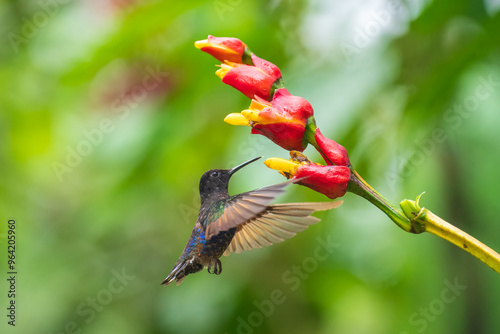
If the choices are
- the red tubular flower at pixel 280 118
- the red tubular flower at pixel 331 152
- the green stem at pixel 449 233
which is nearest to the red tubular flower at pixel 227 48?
the red tubular flower at pixel 280 118

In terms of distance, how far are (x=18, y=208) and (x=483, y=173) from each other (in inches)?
93.1

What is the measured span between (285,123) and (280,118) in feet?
0.05

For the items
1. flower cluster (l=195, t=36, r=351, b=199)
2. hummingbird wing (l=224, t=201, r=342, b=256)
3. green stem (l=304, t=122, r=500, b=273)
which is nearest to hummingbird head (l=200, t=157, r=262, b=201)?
hummingbird wing (l=224, t=201, r=342, b=256)

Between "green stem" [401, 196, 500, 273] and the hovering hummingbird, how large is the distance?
7.9 inches

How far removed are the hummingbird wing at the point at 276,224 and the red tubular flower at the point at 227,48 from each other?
1.16 feet

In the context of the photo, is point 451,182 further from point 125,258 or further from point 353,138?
point 125,258

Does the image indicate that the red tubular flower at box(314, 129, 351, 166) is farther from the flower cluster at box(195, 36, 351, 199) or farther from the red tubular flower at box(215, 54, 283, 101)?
the red tubular flower at box(215, 54, 283, 101)

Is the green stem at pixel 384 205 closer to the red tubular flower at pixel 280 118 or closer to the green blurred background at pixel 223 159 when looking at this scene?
the red tubular flower at pixel 280 118

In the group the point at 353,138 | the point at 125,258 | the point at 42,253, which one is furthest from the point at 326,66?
the point at 42,253

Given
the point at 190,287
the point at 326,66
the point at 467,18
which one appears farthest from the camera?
the point at 190,287

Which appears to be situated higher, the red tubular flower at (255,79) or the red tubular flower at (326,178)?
the red tubular flower at (255,79)

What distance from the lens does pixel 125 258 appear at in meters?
2.99

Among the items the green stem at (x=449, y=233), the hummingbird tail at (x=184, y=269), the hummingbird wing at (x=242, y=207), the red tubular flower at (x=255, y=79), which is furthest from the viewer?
the hummingbird tail at (x=184, y=269)

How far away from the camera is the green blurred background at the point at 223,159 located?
1.94 meters
